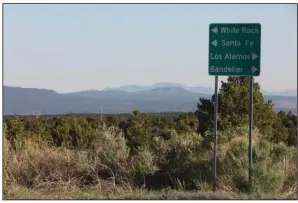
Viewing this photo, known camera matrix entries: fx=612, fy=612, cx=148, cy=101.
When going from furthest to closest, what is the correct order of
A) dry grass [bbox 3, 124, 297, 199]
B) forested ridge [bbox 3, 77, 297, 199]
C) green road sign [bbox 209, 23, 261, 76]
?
forested ridge [bbox 3, 77, 297, 199] < green road sign [bbox 209, 23, 261, 76] < dry grass [bbox 3, 124, 297, 199]

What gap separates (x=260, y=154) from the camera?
12062 mm

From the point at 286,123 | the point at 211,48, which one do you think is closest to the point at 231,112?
the point at 211,48

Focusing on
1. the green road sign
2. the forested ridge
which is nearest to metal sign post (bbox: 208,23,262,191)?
the green road sign

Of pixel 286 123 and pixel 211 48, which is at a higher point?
pixel 211 48

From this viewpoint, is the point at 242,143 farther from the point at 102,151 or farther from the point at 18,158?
the point at 18,158

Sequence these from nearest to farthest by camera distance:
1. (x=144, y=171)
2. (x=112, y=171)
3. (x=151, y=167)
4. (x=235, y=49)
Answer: (x=235, y=49)
(x=112, y=171)
(x=144, y=171)
(x=151, y=167)

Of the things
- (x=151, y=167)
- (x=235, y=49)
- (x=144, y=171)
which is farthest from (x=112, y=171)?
(x=235, y=49)

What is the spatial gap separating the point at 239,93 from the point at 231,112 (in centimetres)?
167

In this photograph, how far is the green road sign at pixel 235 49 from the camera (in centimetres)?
1033

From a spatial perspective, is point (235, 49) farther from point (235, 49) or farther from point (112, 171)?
point (112, 171)

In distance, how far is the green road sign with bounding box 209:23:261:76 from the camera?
33.9 feet

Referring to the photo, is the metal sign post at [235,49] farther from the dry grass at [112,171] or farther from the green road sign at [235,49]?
the dry grass at [112,171]

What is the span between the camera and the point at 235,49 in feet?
34.2

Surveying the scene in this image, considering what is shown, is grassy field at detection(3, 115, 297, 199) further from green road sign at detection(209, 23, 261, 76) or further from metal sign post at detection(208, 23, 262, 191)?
green road sign at detection(209, 23, 261, 76)
